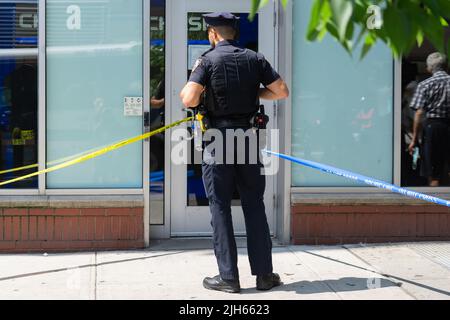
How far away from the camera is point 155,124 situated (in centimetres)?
698

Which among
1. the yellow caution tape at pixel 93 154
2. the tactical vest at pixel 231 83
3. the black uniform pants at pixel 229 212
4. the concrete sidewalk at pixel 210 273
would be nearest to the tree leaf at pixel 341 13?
the tactical vest at pixel 231 83

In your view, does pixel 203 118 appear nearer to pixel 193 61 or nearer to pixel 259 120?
pixel 259 120

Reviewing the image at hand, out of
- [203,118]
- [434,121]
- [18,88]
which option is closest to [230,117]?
[203,118]

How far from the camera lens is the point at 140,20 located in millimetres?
6645

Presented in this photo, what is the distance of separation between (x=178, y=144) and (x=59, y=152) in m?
1.16

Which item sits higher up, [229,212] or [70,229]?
[229,212]

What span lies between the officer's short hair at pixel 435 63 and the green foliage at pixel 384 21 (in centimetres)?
434

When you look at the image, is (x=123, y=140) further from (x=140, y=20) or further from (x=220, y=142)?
(x=220, y=142)

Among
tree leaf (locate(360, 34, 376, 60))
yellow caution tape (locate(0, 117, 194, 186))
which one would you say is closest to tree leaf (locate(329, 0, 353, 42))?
tree leaf (locate(360, 34, 376, 60))

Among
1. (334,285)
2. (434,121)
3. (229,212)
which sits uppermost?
(434,121)

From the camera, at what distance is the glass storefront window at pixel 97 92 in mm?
6613

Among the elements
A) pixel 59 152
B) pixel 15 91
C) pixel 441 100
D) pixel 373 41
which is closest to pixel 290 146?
pixel 441 100

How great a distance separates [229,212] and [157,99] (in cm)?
199

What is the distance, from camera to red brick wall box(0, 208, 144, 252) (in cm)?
650
